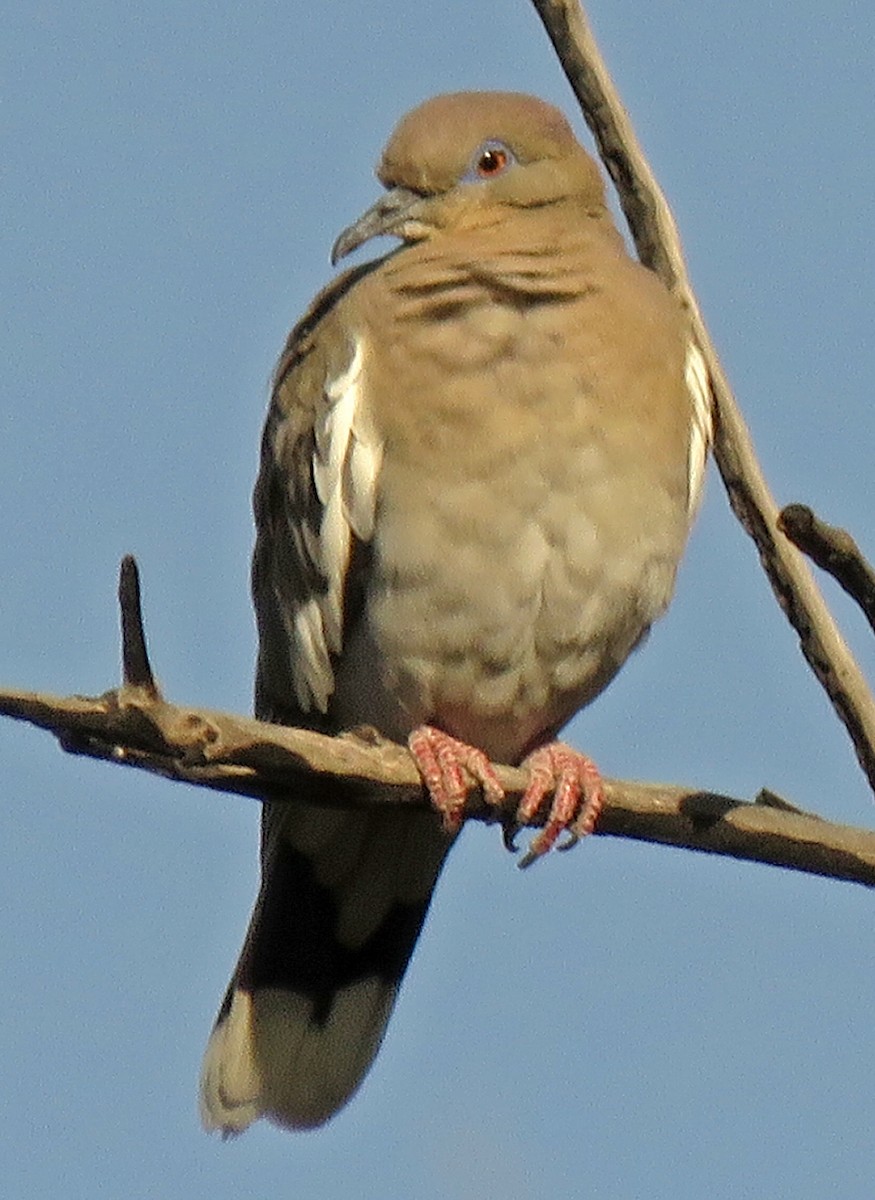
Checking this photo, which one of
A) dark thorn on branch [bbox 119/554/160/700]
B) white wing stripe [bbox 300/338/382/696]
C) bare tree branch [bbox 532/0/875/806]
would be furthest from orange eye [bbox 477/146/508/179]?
dark thorn on branch [bbox 119/554/160/700]

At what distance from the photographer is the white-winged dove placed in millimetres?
4723

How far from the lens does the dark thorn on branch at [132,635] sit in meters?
3.43

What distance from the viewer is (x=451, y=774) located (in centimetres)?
451

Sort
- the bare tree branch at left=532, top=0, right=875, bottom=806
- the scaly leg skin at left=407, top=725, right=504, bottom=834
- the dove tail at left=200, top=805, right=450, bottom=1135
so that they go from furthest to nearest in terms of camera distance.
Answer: the dove tail at left=200, top=805, right=450, bottom=1135, the scaly leg skin at left=407, top=725, right=504, bottom=834, the bare tree branch at left=532, top=0, right=875, bottom=806

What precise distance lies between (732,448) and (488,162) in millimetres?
1195

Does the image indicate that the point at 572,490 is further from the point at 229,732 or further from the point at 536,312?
the point at 229,732

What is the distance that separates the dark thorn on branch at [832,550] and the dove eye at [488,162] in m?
2.01

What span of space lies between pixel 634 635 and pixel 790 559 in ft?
2.93

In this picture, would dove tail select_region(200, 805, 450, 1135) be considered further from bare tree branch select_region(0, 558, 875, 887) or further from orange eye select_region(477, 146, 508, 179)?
orange eye select_region(477, 146, 508, 179)

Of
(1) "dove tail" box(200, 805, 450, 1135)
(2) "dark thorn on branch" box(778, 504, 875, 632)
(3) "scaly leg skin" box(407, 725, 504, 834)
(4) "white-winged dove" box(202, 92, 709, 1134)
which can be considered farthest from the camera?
(1) "dove tail" box(200, 805, 450, 1135)

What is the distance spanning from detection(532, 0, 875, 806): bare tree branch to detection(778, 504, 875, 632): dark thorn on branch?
49 cm

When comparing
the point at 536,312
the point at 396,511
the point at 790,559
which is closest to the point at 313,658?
the point at 396,511

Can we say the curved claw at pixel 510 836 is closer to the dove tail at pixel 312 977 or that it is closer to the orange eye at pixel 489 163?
the dove tail at pixel 312 977

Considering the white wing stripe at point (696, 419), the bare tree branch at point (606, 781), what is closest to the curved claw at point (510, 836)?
the bare tree branch at point (606, 781)
